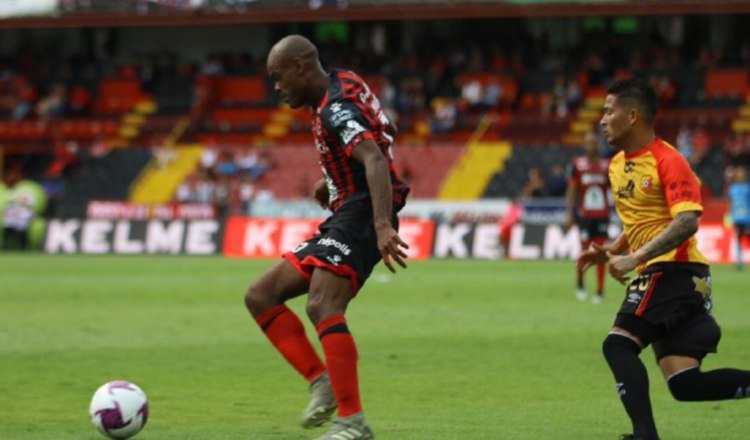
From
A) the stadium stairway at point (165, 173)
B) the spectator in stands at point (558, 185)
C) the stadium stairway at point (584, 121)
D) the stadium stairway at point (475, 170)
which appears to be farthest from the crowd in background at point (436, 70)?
the spectator in stands at point (558, 185)

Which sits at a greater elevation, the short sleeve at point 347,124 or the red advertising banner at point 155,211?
the red advertising banner at point 155,211

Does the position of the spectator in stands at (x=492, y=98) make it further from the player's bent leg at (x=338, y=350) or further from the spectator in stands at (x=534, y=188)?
the player's bent leg at (x=338, y=350)

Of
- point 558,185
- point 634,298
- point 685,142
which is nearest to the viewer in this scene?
point 634,298

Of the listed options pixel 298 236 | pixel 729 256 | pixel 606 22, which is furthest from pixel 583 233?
pixel 606 22

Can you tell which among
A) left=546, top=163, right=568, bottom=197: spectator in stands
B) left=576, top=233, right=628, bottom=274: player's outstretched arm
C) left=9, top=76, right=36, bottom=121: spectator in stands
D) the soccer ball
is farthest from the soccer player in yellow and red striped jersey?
left=9, top=76, right=36, bottom=121: spectator in stands

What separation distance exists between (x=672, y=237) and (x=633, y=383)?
0.79 metres

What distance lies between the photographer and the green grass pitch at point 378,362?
29.1ft

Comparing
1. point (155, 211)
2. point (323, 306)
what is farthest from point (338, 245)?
point (155, 211)

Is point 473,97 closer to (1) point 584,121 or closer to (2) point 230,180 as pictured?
(1) point 584,121

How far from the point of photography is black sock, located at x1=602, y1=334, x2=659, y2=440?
24.0 ft

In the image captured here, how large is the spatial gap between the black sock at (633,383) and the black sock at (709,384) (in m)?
0.19

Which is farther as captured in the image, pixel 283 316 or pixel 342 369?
pixel 283 316

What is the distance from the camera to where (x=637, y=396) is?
7.37 meters

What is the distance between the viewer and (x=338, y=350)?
761cm
